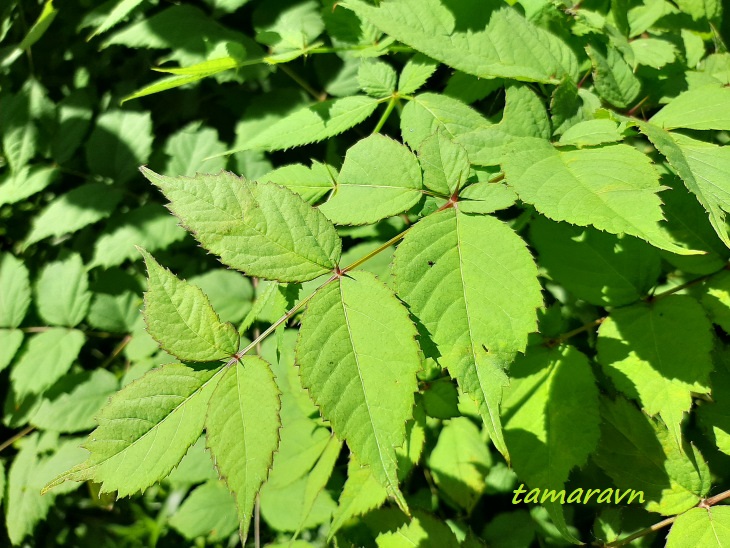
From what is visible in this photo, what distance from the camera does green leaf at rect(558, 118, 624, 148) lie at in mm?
1012

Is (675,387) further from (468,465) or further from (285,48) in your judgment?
(285,48)

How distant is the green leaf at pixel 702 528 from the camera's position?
1.09 m

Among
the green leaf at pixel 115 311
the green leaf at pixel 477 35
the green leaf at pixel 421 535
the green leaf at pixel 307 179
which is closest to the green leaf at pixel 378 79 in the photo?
the green leaf at pixel 477 35

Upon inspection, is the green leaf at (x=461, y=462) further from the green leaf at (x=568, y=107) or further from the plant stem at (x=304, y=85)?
the plant stem at (x=304, y=85)

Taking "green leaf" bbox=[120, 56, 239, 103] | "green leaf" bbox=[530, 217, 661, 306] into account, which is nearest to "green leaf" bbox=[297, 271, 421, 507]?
"green leaf" bbox=[530, 217, 661, 306]

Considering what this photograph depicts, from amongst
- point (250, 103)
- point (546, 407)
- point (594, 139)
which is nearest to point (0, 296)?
point (250, 103)

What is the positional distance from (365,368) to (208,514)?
1225mm

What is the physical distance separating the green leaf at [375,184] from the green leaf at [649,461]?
665mm

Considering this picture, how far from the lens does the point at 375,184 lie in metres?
1.03

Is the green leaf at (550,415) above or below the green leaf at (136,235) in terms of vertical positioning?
below

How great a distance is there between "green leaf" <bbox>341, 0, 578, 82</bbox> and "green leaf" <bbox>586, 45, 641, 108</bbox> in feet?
0.21

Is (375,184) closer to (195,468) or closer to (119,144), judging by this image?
(195,468)

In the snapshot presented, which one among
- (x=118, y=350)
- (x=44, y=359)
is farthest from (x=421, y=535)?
(x=44, y=359)

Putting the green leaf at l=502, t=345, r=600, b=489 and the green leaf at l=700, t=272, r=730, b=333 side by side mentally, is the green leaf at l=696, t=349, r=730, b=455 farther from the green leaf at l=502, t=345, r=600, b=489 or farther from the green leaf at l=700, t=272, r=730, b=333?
the green leaf at l=502, t=345, r=600, b=489
